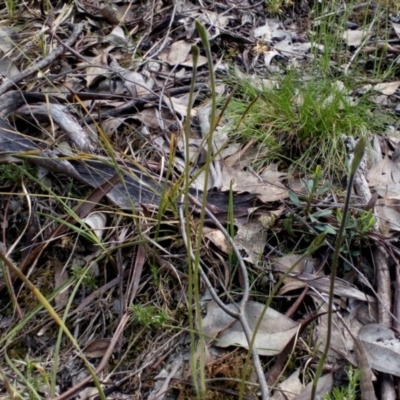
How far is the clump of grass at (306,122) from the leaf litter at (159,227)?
25mm

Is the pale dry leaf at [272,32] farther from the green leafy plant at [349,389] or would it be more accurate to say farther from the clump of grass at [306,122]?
the green leafy plant at [349,389]

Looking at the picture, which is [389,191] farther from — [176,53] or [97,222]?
[176,53]

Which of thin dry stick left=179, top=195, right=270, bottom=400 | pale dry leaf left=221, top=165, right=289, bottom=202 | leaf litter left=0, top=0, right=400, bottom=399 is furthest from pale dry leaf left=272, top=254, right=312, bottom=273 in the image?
pale dry leaf left=221, top=165, right=289, bottom=202

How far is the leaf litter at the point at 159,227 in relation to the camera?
1451 mm

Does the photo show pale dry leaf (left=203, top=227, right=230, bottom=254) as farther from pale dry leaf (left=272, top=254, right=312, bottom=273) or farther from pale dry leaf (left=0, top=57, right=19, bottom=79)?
pale dry leaf (left=0, top=57, right=19, bottom=79)

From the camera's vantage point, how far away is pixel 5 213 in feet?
5.84

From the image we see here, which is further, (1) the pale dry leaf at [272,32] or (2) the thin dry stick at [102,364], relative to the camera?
(1) the pale dry leaf at [272,32]

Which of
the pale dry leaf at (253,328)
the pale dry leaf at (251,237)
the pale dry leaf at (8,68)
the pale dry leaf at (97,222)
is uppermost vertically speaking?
the pale dry leaf at (8,68)

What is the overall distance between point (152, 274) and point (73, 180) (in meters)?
0.45

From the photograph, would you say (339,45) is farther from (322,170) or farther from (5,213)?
(5,213)

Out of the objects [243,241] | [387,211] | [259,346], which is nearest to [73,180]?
[243,241]

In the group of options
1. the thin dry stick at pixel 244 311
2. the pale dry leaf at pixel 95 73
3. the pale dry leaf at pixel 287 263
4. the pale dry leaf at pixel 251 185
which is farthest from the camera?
the pale dry leaf at pixel 95 73

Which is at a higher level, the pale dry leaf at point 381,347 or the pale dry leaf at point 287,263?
the pale dry leaf at point 287,263

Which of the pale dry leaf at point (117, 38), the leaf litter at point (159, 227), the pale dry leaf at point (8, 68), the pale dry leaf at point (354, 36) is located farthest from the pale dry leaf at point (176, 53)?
the pale dry leaf at point (354, 36)
